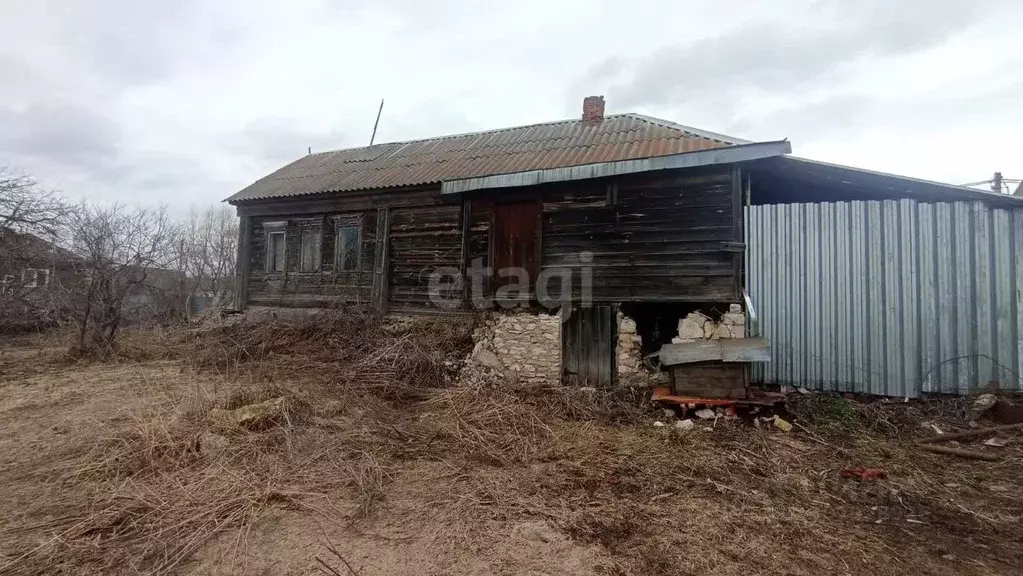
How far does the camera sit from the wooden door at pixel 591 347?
7879mm

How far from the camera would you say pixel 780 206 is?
23.0 ft

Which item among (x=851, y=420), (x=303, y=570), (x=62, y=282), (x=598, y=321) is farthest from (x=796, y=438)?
(x=62, y=282)

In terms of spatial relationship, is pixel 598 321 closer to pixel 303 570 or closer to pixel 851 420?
pixel 851 420

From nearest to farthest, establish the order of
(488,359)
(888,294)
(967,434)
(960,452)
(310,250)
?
(960,452) → (967,434) → (888,294) → (488,359) → (310,250)

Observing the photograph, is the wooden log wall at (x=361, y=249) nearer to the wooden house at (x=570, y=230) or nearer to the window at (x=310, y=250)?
the wooden house at (x=570, y=230)

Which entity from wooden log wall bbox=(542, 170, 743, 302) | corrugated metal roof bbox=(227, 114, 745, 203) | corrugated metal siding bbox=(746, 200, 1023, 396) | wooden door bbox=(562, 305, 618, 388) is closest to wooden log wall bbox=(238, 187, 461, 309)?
corrugated metal roof bbox=(227, 114, 745, 203)

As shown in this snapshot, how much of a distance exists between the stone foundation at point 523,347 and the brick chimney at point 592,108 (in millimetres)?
5803

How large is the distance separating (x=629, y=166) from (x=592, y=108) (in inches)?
185

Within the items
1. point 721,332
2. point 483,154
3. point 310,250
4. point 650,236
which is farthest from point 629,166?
point 310,250

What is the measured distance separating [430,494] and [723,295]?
5487mm

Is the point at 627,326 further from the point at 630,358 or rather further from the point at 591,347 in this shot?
the point at 591,347

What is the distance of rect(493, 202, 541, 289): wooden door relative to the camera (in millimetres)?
8633

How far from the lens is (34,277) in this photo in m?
11.4

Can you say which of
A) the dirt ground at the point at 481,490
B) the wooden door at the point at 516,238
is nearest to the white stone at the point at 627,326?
the dirt ground at the point at 481,490
